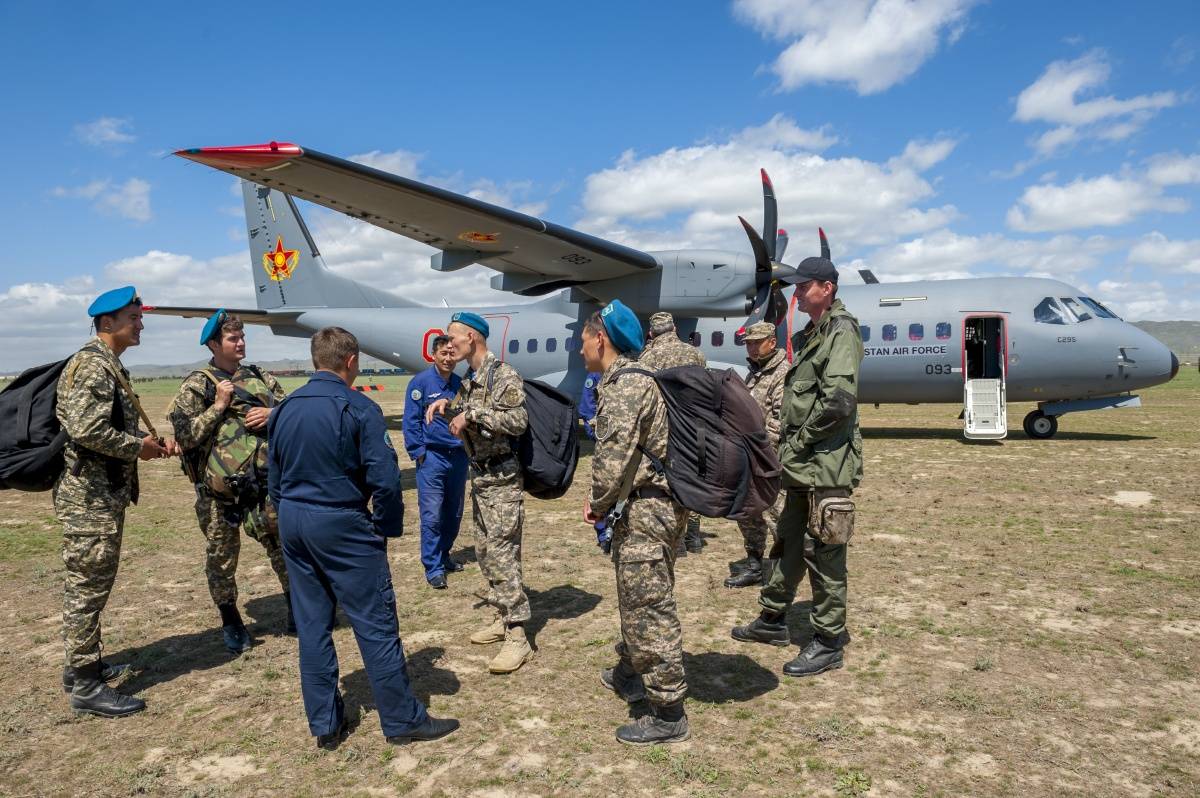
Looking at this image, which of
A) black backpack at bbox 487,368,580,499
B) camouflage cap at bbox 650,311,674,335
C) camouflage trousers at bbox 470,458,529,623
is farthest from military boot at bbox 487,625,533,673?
camouflage cap at bbox 650,311,674,335

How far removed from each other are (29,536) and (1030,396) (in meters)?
17.1

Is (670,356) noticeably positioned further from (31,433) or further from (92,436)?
(31,433)

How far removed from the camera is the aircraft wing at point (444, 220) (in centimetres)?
890

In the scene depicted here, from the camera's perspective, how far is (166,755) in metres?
3.53

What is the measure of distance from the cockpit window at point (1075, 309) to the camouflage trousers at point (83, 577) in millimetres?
16154

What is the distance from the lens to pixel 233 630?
15.8 feet

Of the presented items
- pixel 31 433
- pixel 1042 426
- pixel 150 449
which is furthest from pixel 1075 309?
pixel 31 433

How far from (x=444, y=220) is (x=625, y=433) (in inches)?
369

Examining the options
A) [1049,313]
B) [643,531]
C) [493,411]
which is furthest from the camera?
[1049,313]

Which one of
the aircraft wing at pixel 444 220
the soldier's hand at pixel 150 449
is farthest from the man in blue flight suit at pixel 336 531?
the aircraft wing at pixel 444 220

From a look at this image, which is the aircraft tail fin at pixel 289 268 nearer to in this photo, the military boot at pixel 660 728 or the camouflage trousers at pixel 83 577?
the camouflage trousers at pixel 83 577

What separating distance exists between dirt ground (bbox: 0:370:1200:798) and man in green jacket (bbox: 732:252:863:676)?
1.19 ft

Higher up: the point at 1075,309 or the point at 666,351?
the point at 1075,309

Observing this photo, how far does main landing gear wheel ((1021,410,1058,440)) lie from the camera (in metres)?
14.6
